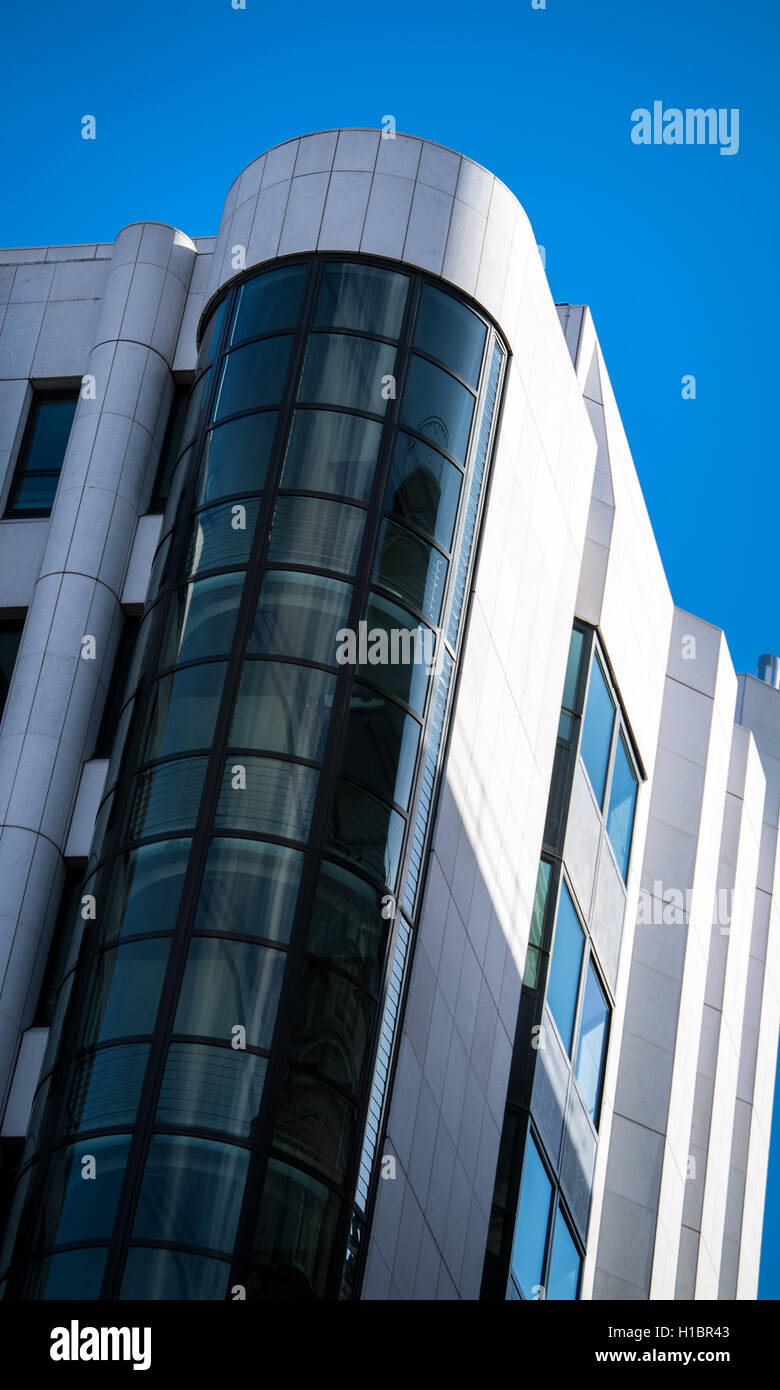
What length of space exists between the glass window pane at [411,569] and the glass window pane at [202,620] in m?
1.65

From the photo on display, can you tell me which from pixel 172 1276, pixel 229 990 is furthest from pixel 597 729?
pixel 172 1276

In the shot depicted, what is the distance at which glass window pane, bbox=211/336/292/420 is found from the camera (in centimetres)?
2327

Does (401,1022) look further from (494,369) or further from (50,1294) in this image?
(494,369)

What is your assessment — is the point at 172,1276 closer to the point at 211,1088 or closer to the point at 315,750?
the point at 211,1088

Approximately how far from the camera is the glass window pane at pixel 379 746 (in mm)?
21469

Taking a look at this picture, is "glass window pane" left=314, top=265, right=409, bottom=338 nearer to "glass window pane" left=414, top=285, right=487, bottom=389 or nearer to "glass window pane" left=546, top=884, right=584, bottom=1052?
"glass window pane" left=414, top=285, right=487, bottom=389

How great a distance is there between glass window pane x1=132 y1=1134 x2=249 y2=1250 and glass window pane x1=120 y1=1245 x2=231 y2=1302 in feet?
0.51

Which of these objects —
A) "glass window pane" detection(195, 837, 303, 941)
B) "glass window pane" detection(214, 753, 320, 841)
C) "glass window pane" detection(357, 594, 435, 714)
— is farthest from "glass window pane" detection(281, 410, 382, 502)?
"glass window pane" detection(195, 837, 303, 941)

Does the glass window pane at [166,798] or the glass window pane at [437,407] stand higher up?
the glass window pane at [437,407]

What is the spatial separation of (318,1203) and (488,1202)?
5.56 m

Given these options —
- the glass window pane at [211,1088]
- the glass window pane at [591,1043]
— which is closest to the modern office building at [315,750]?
the glass window pane at [211,1088]

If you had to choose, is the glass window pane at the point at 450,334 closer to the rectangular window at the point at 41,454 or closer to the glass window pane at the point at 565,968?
the rectangular window at the point at 41,454

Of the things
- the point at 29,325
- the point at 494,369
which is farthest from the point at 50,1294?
the point at 29,325
